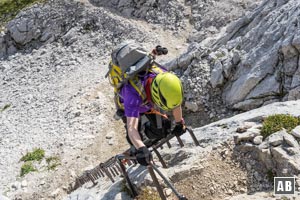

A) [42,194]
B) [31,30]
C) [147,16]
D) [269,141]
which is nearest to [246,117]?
[269,141]

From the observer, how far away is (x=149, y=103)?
8.03 metres

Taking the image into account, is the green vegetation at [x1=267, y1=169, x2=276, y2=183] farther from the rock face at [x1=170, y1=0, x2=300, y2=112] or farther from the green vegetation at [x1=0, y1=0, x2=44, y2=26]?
the green vegetation at [x1=0, y1=0, x2=44, y2=26]

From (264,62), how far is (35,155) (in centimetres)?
1213

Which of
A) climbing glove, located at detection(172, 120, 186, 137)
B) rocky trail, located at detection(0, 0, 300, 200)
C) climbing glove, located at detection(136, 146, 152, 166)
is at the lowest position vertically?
rocky trail, located at detection(0, 0, 300, 200)

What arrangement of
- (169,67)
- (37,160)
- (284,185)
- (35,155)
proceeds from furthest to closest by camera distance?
1. (169,67)
2. (35,155)
3. (37,160)
4. (284,185)

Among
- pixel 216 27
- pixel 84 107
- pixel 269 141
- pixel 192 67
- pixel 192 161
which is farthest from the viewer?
pixel 216 27

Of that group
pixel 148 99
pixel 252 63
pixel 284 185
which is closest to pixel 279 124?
pixel 284 185

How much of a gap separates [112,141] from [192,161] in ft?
33.6

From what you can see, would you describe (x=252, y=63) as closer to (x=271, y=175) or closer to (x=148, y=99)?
(x=271, y=175)

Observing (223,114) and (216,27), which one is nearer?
(223,114)

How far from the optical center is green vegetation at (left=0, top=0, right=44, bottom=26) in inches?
1321

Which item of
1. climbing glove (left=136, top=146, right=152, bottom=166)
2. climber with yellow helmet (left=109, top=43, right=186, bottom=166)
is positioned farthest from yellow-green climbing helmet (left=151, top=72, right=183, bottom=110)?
climbing glove (left=136, top=146, right=152, bottom=166)

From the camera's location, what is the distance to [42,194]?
16.4 metres

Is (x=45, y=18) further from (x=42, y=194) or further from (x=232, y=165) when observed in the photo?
(x=232, y=165)
